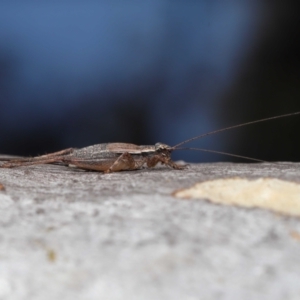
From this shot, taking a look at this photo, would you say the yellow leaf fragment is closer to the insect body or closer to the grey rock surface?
the grey rock surface

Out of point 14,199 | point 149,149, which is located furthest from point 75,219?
point 149,149

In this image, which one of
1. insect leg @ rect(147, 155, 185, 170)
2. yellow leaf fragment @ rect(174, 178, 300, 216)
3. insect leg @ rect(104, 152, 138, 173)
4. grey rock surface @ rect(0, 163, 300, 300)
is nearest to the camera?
grey rock surface @ rect(0, 163, 300, 300)

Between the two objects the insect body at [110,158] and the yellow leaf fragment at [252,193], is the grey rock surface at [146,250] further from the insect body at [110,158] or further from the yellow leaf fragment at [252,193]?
the insect body at [110,158]

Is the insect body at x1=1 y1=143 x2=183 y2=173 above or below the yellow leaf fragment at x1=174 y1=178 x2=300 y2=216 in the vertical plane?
above

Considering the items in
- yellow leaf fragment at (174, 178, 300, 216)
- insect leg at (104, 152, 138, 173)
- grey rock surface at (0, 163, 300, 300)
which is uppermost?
insect leg at (104, 152, 138, 173)

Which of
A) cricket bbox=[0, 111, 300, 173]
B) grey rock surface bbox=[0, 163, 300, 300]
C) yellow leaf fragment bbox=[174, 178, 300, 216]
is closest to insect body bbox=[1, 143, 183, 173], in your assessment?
cricket bbox=[0, 111, 300, 173]

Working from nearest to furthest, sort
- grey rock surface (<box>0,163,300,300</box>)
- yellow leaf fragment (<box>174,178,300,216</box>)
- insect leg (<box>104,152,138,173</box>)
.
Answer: grey rock surface (<box>0,163,300,300</box>) → yellow leaf fragment (<box>174,178,300,216</box>) → insect leg (<box>104,152,138,173</box>)

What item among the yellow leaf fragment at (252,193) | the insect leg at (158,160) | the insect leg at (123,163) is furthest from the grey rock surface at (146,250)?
the insect leg at (158,160)
